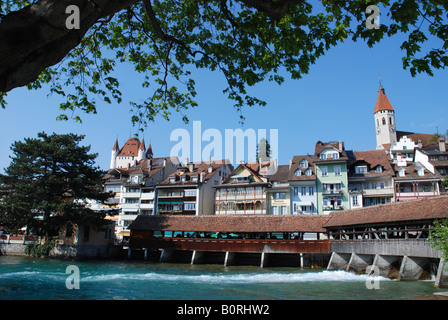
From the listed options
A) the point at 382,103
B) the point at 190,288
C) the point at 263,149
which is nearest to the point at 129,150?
the point at 263,149

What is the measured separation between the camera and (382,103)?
78.9m

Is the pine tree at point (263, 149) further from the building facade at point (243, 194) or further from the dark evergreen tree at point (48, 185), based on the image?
the dark evergreen tree at point (48, 185)

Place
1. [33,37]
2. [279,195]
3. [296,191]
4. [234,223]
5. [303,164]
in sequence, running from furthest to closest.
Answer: [303,164] < [279,195] < [296,191] < [234,223] < [33,37]

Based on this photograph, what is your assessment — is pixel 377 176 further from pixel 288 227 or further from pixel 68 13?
pixel 68 13

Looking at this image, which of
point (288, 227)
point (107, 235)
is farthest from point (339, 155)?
point (107, 235)

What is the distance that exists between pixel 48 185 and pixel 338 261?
28.6m

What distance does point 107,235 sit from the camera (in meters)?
39.6

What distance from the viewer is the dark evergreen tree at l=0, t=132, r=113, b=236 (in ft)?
108

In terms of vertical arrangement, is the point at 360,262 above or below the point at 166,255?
above

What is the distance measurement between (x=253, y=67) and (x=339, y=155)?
36.7 m

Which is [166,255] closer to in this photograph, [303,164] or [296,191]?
[296,191]

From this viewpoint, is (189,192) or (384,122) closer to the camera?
(189,192)

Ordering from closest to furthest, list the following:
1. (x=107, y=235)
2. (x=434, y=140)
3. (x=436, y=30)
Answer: (x=436, y=30), (x=107, y=235), (x=434, y=140)

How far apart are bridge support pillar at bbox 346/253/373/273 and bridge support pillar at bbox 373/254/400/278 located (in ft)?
7.97
